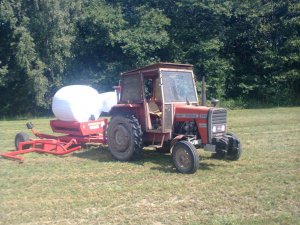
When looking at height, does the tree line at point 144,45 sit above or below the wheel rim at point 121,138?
above

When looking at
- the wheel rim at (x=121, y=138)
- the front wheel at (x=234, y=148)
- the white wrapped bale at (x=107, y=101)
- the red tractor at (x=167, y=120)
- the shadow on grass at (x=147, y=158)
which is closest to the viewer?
the red tractor at (x=167, y=120)

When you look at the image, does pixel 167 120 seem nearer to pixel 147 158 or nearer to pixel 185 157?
pixel 185 157

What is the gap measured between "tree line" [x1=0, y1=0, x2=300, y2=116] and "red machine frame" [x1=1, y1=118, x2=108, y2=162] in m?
14.4

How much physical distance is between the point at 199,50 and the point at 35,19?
1077 cm

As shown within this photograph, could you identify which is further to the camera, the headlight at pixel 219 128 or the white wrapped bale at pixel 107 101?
the white wrapped bale at pixel 107 101

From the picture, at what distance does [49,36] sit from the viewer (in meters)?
25.2

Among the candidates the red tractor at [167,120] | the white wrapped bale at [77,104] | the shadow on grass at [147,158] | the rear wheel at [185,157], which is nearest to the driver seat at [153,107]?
the red tractor at [167,120]

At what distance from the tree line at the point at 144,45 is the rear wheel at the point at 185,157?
1803cm

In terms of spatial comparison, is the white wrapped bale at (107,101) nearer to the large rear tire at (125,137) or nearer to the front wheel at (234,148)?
the large rear tire at (125,137)

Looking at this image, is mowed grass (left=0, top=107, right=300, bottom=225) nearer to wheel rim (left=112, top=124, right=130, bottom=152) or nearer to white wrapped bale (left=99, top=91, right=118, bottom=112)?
wheel rim (left=112, top=124, right=130, bottom=152)

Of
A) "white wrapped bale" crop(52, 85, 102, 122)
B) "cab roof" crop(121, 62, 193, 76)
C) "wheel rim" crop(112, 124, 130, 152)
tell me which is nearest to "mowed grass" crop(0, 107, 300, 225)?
"wheel rim" crop(112, 124, 130, 152)

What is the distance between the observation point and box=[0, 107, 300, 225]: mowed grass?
524 cm

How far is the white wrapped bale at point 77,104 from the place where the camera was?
10.6 metres

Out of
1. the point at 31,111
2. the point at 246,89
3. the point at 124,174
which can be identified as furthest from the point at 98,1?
the point at 124,174
